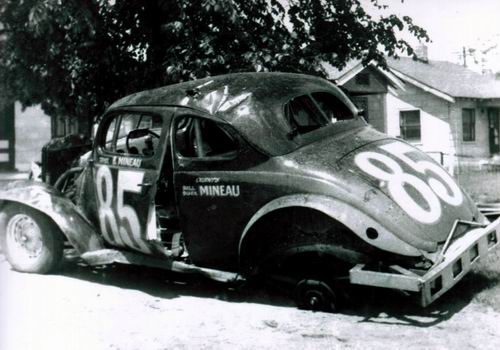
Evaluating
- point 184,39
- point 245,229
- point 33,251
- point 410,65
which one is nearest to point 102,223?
point 33,251

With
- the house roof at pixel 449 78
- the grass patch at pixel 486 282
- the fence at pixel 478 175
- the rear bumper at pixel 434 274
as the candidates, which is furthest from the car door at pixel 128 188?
the house roof at pixel 449 78

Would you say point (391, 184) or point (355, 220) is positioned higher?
point (391, 184)

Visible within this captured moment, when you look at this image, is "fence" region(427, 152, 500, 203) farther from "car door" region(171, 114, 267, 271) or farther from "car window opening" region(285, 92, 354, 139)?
"car door" region(171, 114, 267, 271)

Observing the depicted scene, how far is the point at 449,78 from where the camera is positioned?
23906mm

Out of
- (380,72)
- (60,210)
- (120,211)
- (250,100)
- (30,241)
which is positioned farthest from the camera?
(380,72)

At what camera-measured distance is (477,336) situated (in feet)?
13.5

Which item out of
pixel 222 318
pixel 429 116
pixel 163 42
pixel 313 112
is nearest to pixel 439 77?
pixel 429 116

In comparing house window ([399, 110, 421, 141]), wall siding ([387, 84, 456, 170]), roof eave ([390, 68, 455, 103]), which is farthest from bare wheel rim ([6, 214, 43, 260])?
house window ([399, 110, 421, 141])

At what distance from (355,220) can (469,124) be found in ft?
66.2

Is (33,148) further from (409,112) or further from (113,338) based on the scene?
(113,338)

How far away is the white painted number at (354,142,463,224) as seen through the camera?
4.55 m

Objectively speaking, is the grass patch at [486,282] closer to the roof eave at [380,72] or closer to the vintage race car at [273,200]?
the vintage race car at [273,200]

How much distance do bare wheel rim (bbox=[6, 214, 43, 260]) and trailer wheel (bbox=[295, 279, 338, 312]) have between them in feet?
9.95

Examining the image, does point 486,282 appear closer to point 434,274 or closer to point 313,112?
point 434,274
